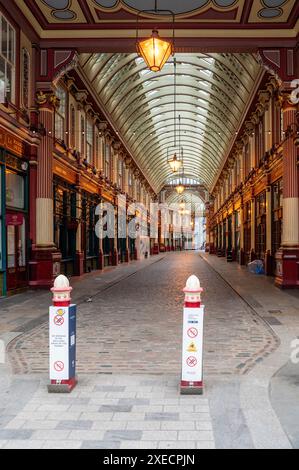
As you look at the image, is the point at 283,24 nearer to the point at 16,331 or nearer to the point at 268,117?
the point at 268,117

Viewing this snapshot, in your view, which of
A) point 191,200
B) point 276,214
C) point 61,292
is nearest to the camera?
point 61,292

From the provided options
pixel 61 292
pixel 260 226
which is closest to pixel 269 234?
pixel 260 226

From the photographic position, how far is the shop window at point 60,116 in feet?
63.5

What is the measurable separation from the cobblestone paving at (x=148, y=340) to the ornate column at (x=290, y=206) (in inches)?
140

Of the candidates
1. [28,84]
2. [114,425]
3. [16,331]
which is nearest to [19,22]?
[28,84]

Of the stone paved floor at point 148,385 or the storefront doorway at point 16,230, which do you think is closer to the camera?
the stone paved floor at point 148,385

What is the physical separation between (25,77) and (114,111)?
1397cm

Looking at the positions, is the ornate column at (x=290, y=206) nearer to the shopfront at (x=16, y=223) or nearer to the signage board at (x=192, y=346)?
the shopfront at (x=16, y=223)

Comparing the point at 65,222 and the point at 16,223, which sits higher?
the point at 65,222

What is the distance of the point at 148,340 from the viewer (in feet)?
26.3

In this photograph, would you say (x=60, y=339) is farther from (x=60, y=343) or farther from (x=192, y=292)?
(x=192, y=292)

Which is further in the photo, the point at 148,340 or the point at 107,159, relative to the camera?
the point at 107,159

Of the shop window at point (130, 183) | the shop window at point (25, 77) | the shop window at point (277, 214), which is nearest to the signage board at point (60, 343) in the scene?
the shop window at point (25, 77)
